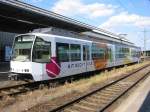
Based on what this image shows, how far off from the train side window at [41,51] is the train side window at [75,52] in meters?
2.86

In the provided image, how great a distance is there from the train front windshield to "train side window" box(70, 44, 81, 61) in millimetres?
3467

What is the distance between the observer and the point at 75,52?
19.6 meters

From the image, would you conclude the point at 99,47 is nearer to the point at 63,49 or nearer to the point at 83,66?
the point at 83,66

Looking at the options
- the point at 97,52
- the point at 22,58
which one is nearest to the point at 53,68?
the point at 22,58

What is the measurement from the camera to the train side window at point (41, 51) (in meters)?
15.7

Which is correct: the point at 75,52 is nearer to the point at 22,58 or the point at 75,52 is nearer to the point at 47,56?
the point at 47,56

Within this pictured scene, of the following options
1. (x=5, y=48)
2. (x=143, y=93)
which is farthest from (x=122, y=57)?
(x=143, y=93)

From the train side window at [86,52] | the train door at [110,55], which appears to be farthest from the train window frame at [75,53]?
the train door at [110,55]

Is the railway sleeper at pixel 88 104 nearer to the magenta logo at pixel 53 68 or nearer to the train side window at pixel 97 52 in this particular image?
the magenta logo at pixel 53 68

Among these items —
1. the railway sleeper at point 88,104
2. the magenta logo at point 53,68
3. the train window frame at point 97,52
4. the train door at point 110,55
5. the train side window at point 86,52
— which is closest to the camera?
the railway sleeper at point 88,104

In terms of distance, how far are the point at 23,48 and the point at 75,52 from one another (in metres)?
4.26

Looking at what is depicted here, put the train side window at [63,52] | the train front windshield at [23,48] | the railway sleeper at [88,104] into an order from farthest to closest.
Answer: the train side window at [63,52], the train front windshield at [23,48], the railway sleeper at [88,104]

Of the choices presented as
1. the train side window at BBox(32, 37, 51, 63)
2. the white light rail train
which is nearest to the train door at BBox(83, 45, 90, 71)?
the white light rail train

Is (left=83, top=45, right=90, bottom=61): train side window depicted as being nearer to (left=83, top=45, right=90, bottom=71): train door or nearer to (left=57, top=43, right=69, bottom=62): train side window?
(left=83, top=45, right=90, bottom=71): train door
